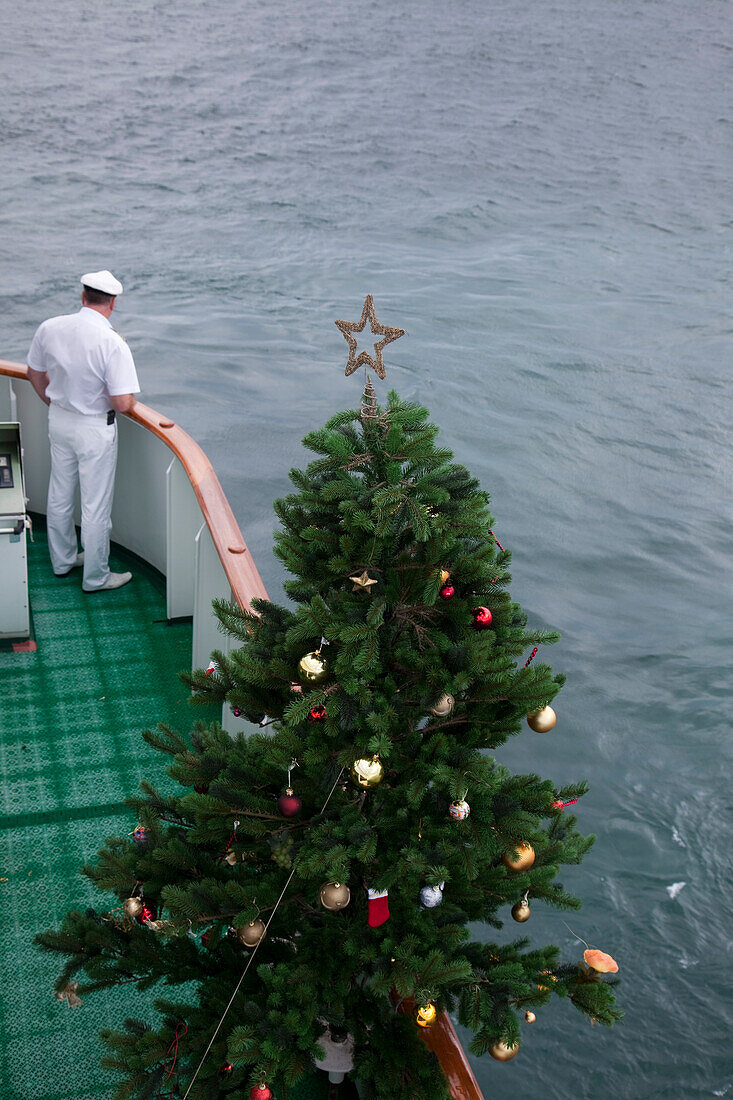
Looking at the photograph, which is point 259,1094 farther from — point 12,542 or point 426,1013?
point 12,542

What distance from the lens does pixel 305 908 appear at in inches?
85.5

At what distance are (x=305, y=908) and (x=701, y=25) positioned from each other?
44.1 metres

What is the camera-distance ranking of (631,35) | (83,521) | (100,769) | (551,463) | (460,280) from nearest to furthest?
(100,769) < (83,521) < (551,463) < (460,280) < (631,35)

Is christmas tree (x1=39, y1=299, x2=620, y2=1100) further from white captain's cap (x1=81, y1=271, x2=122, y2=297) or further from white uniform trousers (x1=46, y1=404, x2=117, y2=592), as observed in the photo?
white uniform trousers (x1=46, y1=404, x2=117, y2=592)

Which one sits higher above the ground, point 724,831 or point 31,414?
point 31,414

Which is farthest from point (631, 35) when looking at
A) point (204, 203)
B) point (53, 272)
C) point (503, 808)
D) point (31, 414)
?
point (503, 808)

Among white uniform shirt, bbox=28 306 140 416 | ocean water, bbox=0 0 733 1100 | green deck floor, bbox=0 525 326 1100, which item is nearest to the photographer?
green deck floor, bbox=0 525 326 1100

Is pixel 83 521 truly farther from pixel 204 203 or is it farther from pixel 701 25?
pixel 701 25

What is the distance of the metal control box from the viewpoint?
4.05 meters

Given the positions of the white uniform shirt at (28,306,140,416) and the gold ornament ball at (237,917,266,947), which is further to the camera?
the white uniform shirt at (28,306,140,416)

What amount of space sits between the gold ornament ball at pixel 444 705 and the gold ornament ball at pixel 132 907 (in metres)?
0.83

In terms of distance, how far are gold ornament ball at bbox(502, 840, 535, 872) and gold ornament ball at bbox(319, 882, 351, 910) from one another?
12.8 inches

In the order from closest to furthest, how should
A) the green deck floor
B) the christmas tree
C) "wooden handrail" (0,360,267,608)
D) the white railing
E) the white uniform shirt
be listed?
the christmas tree, the green deck floor, "wooden handrail" (0,360,267,608), the white railing, the white uniform shirt

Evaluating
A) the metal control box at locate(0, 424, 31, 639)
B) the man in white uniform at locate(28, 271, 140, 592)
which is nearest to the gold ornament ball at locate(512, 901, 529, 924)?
the metal control box at locate(0, 424, 31, 639)
